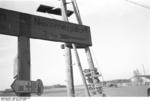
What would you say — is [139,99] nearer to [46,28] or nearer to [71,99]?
[71,99]

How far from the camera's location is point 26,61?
3.03 m

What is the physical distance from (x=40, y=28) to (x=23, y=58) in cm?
68

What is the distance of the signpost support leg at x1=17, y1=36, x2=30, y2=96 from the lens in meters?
2.92

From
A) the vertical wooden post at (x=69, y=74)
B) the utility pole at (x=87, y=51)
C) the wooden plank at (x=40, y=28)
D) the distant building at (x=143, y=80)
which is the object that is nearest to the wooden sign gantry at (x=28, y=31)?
the wooden plank at (x=40, y=28)

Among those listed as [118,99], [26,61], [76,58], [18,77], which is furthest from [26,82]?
[76,58]

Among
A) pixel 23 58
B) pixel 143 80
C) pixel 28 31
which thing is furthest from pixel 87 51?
pixel 143 80

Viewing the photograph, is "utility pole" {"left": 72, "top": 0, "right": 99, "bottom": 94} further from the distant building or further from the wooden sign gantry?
the distant building

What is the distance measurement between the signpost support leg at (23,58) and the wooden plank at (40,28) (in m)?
0.13

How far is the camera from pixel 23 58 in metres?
3.01

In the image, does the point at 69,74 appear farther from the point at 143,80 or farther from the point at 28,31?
the point at 143,80

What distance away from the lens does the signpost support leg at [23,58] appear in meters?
2.92

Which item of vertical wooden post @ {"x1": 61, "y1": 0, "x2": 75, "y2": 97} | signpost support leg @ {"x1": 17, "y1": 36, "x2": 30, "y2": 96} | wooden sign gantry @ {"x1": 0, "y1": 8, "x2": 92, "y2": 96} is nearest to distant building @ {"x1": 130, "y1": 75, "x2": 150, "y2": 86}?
vertical wooden post @ {"x1": 61, "y1": 0, "x2": 75, "y2": 97}

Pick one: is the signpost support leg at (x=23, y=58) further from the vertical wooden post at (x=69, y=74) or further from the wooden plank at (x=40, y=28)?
the vertical wooden post at (x=69, y=74)

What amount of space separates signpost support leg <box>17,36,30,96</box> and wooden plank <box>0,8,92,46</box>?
13 cm
